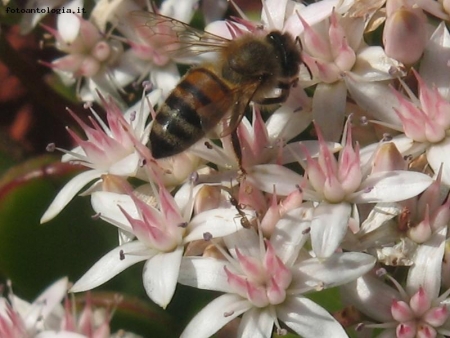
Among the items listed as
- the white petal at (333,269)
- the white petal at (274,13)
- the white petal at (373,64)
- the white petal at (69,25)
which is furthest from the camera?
the white petal at (69,25)

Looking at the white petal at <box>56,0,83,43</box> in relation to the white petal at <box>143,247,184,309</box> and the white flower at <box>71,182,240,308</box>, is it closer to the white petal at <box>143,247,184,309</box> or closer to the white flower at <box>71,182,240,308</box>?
the white flower at <box>71,182,240,308</box>

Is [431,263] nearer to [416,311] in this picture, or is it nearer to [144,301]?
[416,311]

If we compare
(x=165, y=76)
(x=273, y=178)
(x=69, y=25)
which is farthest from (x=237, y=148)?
(x=69, y=25)

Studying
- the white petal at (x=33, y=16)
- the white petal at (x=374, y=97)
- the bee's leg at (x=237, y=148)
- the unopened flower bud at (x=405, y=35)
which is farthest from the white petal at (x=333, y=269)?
the white petal at (x=33, y=16)

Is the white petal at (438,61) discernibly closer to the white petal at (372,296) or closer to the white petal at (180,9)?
the white petal at (372,296)

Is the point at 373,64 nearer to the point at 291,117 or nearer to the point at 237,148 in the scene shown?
the point at 291,117

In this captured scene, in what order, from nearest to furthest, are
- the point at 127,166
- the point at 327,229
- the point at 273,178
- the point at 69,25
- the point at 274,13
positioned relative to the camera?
the point at 327,229 → the point at 273,178 → the point at 127,166 → the point at 274,13 → the point at 69,25
